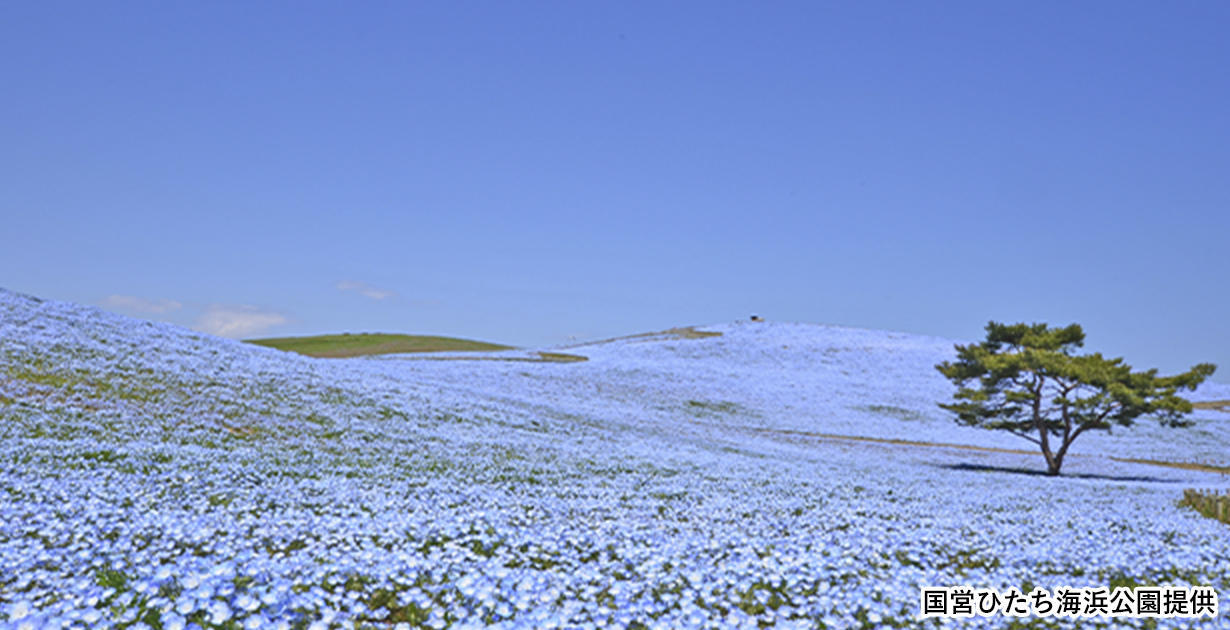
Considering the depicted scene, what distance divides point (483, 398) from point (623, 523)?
31.6m

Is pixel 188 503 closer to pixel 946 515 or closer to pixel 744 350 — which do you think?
pixel 946 515

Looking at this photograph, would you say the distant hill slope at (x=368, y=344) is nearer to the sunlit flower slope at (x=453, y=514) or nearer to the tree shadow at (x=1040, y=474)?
the sunlit flower slope at (x=453, y=514)

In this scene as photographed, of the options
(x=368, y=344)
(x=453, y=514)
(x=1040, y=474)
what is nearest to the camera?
(x=453, y=514)

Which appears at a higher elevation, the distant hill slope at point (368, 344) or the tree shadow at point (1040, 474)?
the distant hill slope at point (368, 344)

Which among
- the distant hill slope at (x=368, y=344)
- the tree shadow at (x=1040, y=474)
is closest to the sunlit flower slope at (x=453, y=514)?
the tree shadow at (x=1040, y=474)

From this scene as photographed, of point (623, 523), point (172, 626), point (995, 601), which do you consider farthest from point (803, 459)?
point (172, 626)

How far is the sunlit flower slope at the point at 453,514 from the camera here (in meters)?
8.05

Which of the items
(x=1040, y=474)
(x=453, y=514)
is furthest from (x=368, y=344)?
(x=453, y=514)

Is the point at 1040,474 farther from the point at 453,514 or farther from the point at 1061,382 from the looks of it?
the point at 453,514

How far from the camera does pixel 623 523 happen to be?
13.3m

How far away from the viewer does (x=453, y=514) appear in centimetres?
1311

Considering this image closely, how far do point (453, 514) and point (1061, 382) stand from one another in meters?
36.2

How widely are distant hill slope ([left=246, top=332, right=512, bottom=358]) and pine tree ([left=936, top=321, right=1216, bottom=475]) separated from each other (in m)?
68.8

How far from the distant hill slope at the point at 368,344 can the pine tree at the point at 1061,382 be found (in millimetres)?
68769
